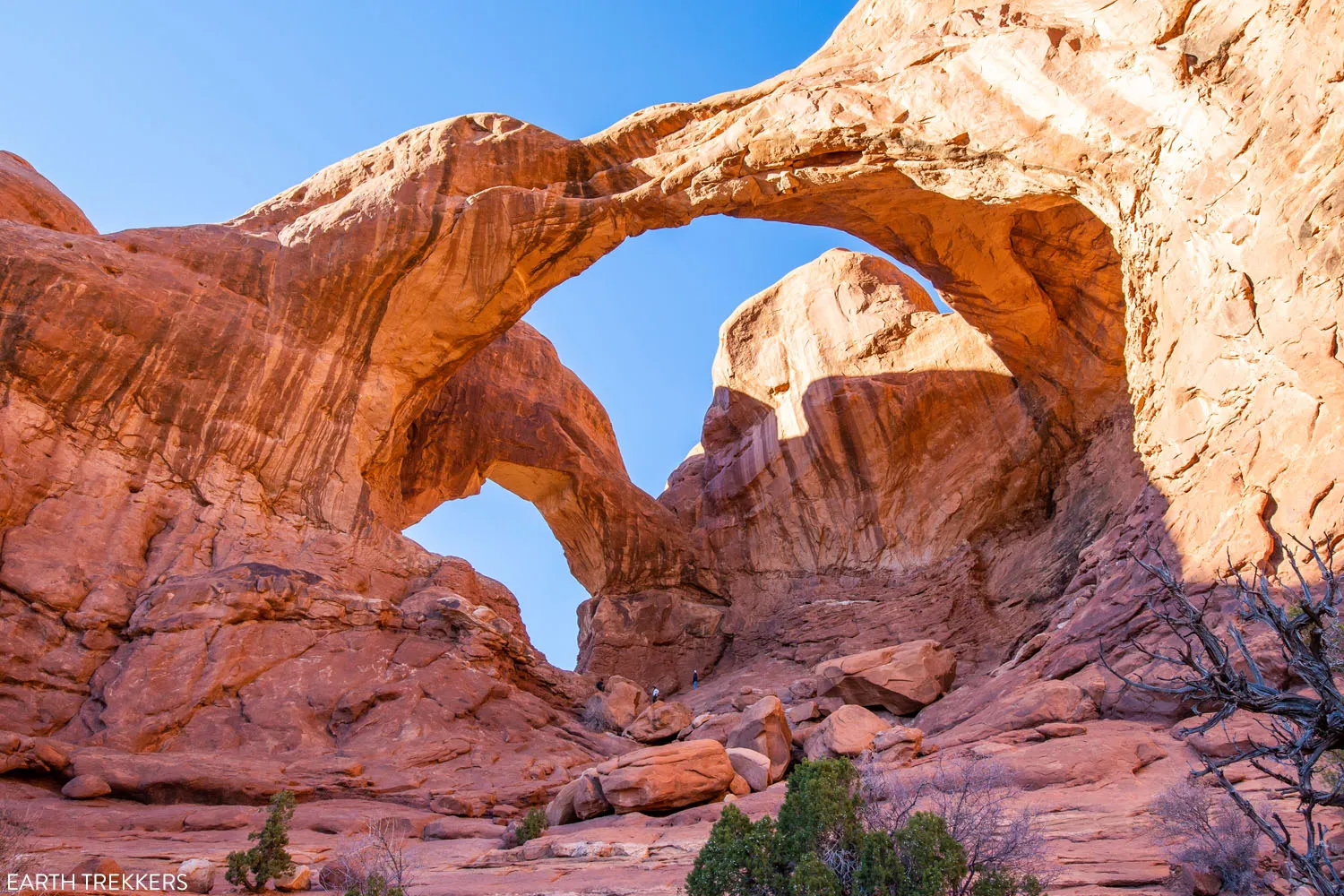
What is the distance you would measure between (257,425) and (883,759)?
587 inches

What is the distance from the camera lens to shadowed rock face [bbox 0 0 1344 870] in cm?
1344

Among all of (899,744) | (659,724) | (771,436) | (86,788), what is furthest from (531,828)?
(771,436)

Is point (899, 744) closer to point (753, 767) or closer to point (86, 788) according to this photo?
point (753, 767)

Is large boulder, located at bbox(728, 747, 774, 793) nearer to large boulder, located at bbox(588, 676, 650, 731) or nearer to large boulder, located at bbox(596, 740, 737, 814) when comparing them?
large boulder, located at bbox(596, 740, 737, 814)

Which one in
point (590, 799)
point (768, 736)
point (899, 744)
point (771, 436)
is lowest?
point (590, 799)

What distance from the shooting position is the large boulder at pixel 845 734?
13148 millimetres

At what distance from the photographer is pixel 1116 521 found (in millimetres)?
18859

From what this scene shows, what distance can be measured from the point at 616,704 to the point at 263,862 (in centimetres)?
1173

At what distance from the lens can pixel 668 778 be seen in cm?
1155

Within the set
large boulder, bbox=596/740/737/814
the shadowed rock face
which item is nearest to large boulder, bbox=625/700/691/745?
the shadowed rock face

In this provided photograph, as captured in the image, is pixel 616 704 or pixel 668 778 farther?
pixel 616 704

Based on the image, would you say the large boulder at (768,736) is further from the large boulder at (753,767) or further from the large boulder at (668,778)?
the large boulder at (668,778)

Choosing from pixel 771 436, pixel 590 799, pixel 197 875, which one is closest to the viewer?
pixel 197 875

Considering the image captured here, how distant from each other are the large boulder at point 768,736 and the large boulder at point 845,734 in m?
0.40
